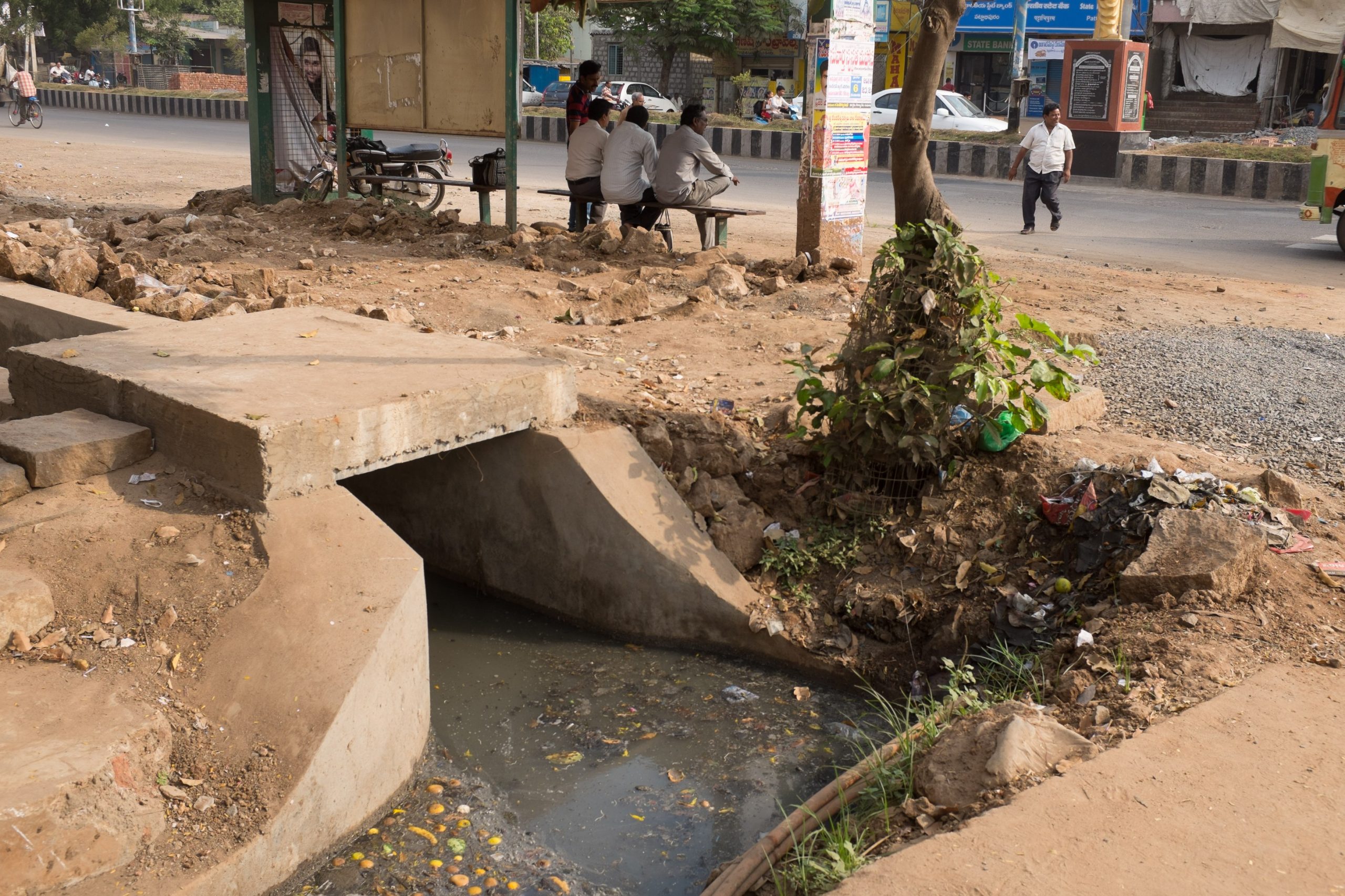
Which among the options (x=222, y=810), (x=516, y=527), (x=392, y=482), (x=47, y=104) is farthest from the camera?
(x=47, y=104)

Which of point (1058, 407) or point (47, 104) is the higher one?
point (47, 104)

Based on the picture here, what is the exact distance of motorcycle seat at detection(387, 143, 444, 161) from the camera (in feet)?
36.6

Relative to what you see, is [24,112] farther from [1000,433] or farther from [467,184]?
[1000,433]

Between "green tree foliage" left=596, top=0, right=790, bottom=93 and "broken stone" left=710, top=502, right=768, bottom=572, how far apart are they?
26841 mm

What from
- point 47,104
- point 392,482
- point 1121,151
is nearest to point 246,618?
point 392,482

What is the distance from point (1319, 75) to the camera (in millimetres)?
24516

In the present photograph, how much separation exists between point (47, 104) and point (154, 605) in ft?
123

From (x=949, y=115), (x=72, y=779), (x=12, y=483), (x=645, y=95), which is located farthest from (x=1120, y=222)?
(x=645, y=95)

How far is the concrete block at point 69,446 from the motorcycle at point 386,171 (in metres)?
6.90

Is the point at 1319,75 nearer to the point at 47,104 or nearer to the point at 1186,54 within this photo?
the point at 1186,54

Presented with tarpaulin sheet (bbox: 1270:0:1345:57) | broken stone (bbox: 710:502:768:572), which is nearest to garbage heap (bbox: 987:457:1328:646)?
broken stone (bbox: 710:502:768:572)

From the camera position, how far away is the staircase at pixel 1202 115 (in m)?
24.4

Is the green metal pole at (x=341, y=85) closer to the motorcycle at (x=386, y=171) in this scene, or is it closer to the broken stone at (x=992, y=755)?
the motorcycle at (x=386, y=171)

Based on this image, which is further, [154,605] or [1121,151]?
[1121,151]
